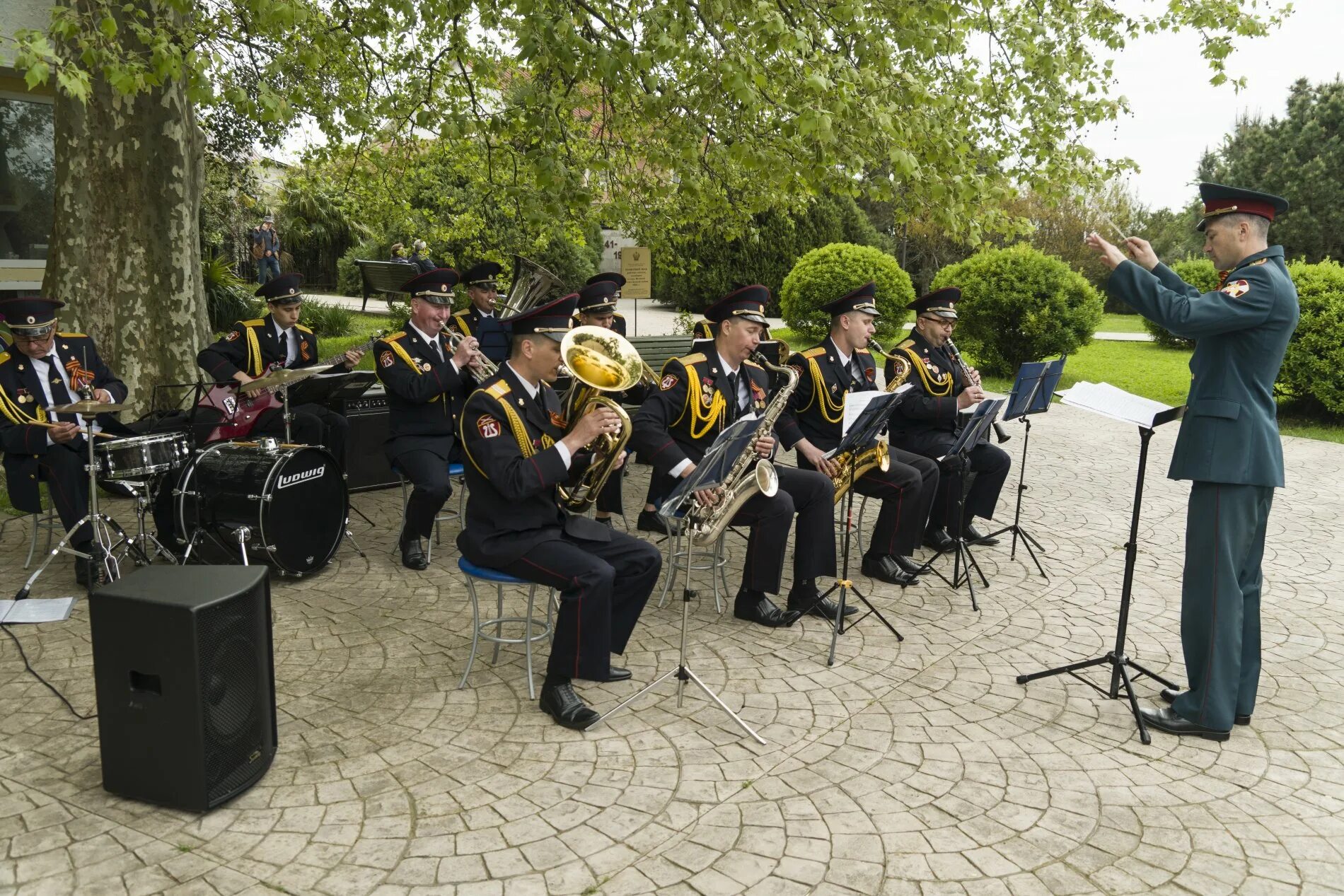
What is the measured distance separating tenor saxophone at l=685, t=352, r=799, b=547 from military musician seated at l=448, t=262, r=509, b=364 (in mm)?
3662

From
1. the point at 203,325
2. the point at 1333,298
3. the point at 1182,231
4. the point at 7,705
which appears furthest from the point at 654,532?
the point at 1182,231

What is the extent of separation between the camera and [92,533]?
20.3ft

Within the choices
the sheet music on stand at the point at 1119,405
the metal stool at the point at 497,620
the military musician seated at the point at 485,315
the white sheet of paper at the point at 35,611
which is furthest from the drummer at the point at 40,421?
the sheet music on stand at the point at 1119,405

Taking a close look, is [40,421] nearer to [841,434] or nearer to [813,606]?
[813,606]

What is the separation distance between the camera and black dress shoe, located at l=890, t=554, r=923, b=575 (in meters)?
6.80

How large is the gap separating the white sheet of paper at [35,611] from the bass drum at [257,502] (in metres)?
1.92

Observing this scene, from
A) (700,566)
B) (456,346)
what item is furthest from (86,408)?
(700,566)

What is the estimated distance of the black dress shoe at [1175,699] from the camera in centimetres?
473

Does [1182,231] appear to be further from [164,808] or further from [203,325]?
[164,808]

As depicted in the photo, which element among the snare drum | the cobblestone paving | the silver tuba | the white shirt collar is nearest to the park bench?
the silver tuba

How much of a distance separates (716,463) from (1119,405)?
73.5 inches

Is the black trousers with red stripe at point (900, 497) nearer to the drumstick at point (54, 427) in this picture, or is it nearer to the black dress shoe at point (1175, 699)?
the black dress shoe at point (1175, 699)

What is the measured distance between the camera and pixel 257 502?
5961 mm

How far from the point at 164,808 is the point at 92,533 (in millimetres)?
3108
